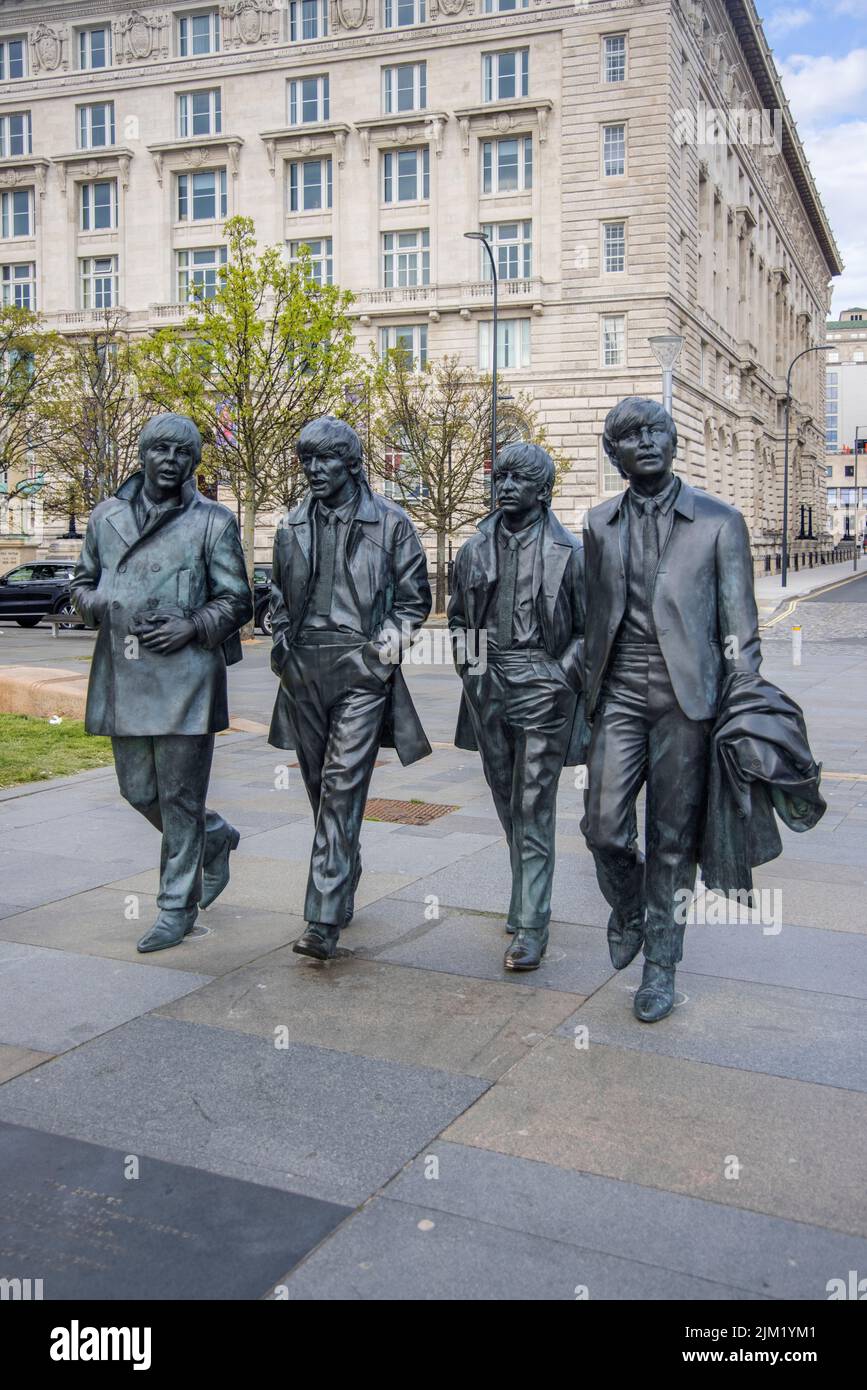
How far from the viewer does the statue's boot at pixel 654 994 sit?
15.0 ft

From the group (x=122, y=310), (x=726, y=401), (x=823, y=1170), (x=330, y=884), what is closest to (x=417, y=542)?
(x=330, y=884)

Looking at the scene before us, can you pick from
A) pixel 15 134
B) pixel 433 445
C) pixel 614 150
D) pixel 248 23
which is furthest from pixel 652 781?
pixel 15 134

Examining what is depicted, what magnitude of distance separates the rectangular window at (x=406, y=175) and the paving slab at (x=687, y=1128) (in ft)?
156

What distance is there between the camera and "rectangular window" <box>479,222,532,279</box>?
46938 millimetres

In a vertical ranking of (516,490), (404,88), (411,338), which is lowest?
(516,490)

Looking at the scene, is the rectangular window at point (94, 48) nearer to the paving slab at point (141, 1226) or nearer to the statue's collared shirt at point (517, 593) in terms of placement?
the statue's collared shirt at point (517, 593)

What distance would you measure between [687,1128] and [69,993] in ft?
7.72

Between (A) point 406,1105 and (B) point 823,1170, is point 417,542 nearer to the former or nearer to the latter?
(A) point 406,1105

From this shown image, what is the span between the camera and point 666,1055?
4.27 metres

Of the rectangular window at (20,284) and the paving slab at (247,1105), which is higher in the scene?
the rectangular window at (20,284)

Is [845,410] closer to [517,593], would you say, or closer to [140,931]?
[517,593]

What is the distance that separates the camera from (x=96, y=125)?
5144 centimetres

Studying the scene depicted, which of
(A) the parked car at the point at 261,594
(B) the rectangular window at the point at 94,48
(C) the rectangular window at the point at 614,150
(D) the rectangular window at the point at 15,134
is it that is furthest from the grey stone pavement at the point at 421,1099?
(D) the rectangular window at the point at 15,134
